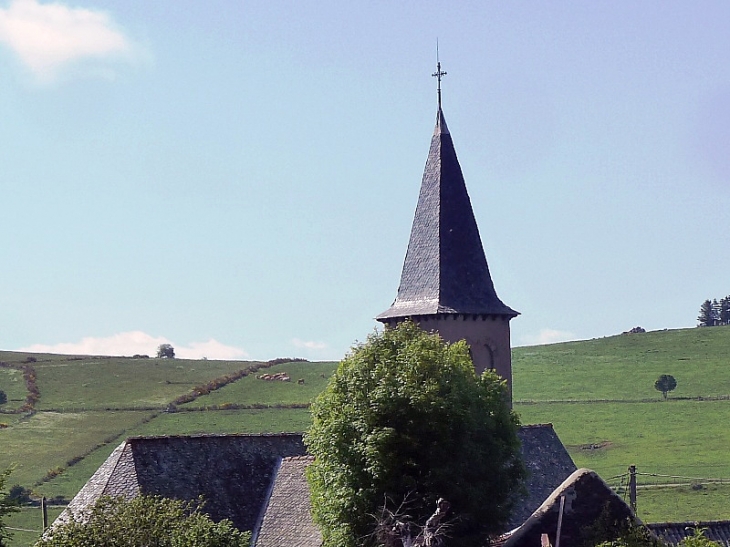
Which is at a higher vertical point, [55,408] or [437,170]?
[437,170]

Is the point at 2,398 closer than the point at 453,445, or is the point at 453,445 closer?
the point at 453,445

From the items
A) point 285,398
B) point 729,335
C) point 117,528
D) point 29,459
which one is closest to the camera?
point 117,528

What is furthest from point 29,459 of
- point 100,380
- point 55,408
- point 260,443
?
point 260,443

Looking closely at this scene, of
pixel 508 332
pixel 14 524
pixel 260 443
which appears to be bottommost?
pixel 14 524

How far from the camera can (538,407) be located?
3691 inches

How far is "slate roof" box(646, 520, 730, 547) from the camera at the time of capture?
97.9 feet

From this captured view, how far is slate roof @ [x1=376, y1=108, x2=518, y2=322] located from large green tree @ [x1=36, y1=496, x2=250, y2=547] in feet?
44.6

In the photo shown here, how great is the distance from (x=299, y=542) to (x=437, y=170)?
13865 mm

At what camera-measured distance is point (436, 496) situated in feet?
98.7

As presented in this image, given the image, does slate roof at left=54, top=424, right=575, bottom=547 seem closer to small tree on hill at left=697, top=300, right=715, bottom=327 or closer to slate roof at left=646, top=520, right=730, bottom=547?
slate roof at left=646, top=520, right=730, bottom=547

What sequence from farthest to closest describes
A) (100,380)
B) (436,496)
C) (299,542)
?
(100,380)
(299,542)
(436,496)

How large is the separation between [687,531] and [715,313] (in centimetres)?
11652

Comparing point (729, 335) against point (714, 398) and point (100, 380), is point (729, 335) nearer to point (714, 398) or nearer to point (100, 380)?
point (714, 398)

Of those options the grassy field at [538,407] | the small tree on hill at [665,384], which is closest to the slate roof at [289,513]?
the grassy field at [538,407]
